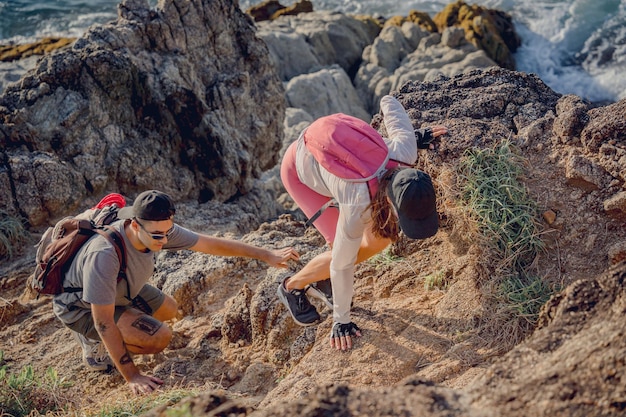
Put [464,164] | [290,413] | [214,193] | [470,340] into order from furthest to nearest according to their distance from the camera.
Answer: [214,193] < [464,164] < [470,340] < [290,413]

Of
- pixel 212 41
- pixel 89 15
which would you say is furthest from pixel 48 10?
pixel 212 41

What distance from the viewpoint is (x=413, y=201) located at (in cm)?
329

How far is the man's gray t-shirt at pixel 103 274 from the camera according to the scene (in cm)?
411

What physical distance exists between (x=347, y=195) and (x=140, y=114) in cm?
469

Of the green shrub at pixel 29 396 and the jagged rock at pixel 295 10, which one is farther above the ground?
the green shrub at pixel 29 396

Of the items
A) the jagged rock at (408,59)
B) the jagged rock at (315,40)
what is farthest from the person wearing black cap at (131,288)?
the jagged rock at (315,40)

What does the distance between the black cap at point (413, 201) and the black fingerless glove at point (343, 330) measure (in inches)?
37.9

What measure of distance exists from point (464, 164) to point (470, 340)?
51.4 inches

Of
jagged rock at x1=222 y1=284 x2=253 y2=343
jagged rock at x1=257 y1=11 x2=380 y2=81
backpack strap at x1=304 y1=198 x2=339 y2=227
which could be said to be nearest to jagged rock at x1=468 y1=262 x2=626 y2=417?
Answer: backpack strap at x1=304 y1=198 x2=339 y2=227

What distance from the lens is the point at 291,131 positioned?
41.1ft

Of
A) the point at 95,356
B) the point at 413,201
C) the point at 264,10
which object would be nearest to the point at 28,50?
the point at 264,10

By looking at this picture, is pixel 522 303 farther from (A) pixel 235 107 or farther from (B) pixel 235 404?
(A) pixel 235 107

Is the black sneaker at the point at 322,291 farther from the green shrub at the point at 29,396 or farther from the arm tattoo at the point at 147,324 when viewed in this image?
the green shrub at the point at 29,396

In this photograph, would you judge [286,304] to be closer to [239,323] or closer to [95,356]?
[239,323]
